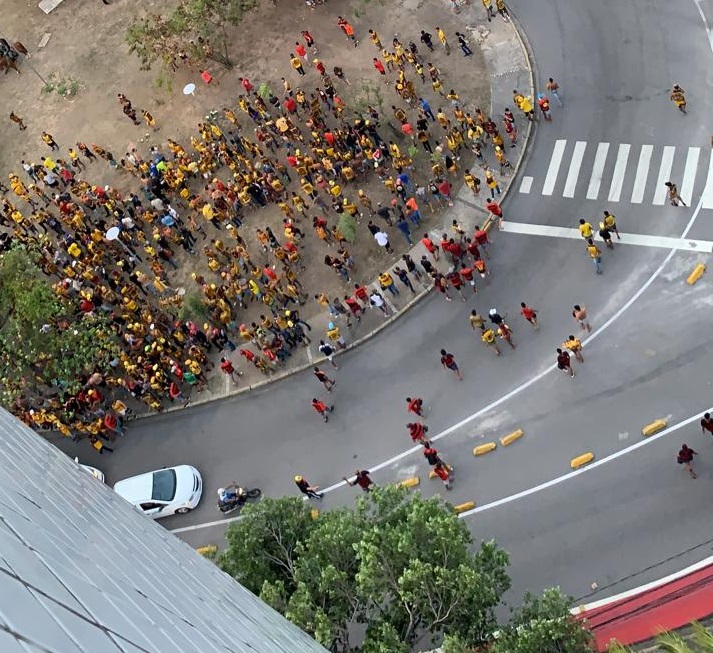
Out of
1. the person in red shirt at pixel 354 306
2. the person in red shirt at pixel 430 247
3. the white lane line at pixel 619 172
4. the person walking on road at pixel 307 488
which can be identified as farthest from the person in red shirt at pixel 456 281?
the person walking on road at pixel 307 488

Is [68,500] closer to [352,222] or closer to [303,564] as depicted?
[303,564]

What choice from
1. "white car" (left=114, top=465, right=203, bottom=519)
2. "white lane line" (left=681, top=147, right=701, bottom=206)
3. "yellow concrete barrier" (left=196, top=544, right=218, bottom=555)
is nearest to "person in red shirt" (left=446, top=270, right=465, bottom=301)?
"white lane line" (left=681, top=147, right=701, bottom=206)

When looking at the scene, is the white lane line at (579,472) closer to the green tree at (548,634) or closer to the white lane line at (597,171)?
the green tree at (548,634)

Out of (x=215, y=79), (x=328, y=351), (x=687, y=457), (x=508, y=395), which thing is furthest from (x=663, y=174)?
(x=215, y=79)

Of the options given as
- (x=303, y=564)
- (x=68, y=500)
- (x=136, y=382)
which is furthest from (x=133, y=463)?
(x=68, y=500)

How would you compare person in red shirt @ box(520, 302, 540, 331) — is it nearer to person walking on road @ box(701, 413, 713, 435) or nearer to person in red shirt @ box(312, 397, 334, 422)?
person walking on road @ box(701, 413, 713, 435)

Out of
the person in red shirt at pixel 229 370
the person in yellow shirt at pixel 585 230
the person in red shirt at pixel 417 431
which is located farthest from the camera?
the person in red shirt at pixel 229 370
